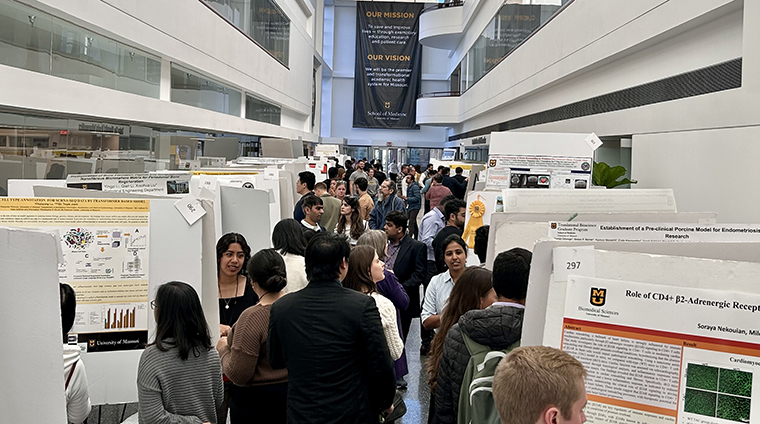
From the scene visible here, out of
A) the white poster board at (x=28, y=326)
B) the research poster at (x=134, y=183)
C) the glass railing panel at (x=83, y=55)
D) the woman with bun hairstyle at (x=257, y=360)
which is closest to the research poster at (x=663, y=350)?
the white poster board at (x=28, y=326)

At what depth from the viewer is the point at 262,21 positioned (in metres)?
21.9

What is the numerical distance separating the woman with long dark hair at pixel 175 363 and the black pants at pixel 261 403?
0.65m

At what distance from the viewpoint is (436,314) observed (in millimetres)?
5617

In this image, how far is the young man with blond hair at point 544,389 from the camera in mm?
2010

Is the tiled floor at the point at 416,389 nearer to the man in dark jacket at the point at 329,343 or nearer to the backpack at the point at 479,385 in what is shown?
the man in dark jacket at the point at 329,343

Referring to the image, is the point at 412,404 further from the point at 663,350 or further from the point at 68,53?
the point at 68,53

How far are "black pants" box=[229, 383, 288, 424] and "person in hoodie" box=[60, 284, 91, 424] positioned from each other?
89cm

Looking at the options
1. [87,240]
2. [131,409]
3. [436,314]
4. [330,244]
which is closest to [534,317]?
[330,244]

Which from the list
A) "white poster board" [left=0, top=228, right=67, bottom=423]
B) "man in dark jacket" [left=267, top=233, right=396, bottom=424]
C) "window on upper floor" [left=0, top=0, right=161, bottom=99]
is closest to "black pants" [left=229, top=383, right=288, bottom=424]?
"man in dark jacket" [left=267, top=233, right=396, bottom=424]

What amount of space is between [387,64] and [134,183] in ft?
111

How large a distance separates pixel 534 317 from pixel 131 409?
14.2ft

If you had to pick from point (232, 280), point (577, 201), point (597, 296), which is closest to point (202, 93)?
point (232, 280)

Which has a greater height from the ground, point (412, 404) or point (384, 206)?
point (384, 206)

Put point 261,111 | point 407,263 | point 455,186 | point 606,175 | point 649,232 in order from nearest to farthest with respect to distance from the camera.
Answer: point 649,232 < point 407,263 < point 606,175 < point 455,186 < point 261,111
